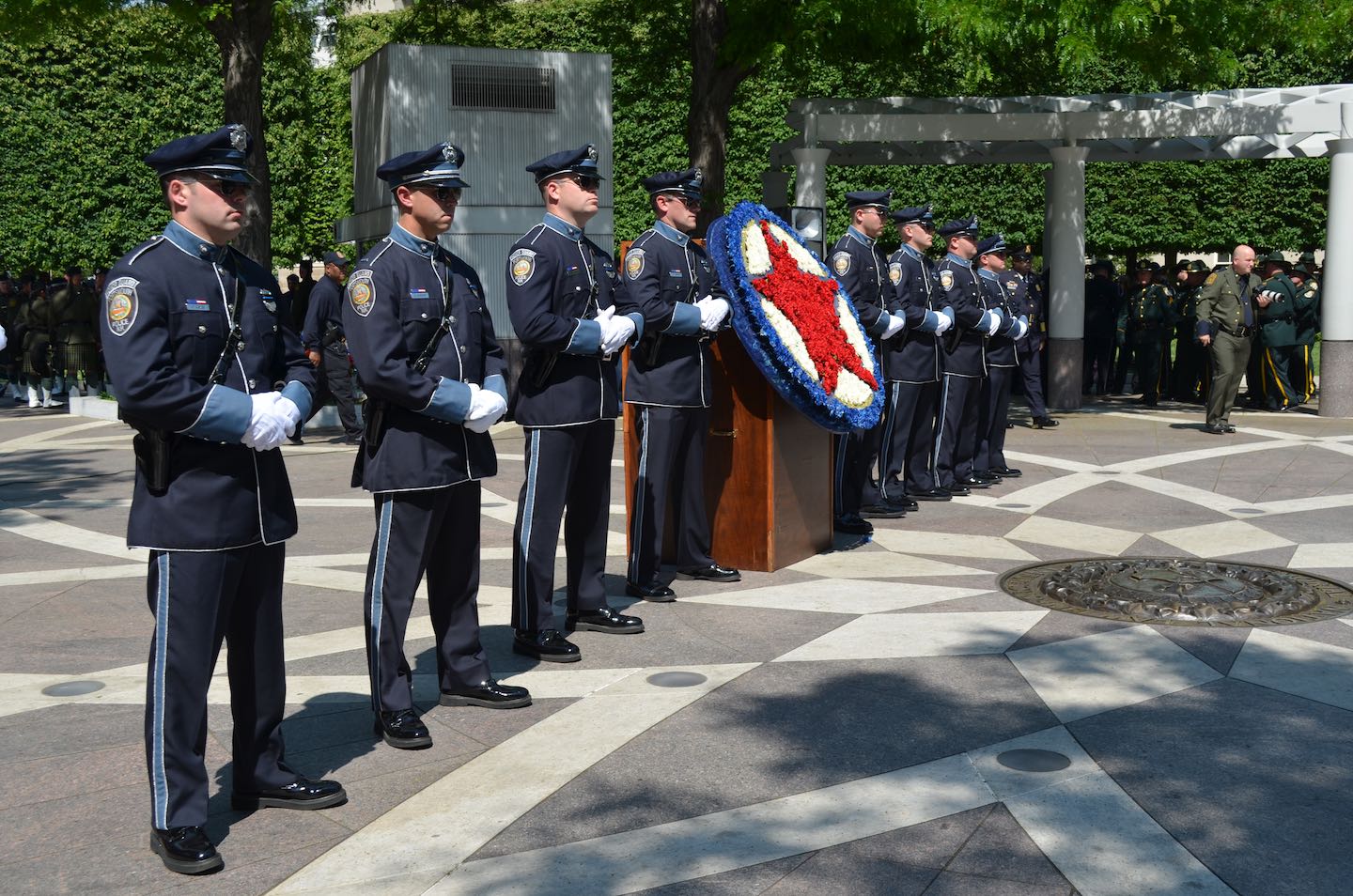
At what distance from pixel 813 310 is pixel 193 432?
14.9 feet

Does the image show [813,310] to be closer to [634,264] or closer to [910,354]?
[634,264]

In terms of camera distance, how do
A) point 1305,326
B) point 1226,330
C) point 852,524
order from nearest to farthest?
point 852,524 < point 1226,330 < point 1305,326

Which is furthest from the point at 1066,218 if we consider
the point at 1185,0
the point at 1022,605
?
the point at 1022,605

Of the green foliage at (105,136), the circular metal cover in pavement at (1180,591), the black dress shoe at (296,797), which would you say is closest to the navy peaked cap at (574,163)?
the black dress shoe at (296,797)

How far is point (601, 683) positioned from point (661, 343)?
210 cm

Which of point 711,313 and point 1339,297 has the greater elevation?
point 1339,297

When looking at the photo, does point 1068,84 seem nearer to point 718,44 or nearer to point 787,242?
point 718,44

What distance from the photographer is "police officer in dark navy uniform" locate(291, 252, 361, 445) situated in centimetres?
1420

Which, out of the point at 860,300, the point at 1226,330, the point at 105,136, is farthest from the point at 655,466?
the point at 105,136

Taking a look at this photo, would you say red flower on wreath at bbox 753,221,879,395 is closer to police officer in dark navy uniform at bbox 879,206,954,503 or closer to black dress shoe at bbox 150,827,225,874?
police officer in dark navy uniform at bbox 879,206,954,503

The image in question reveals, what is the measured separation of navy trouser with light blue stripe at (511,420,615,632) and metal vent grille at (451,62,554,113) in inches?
505

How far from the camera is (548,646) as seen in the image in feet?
20.1

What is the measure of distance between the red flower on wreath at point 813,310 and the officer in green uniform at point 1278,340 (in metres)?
10.5

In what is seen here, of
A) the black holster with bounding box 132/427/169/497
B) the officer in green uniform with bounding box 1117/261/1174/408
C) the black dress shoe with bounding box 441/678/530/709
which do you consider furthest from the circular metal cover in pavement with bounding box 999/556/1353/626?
the officer in green uniform with bounding box 1117/261/1174/408
